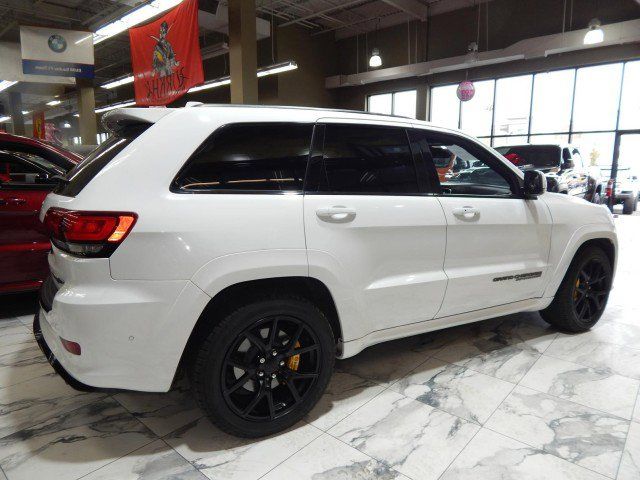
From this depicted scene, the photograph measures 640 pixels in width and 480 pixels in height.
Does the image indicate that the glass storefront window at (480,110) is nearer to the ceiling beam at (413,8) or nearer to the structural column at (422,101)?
the structural column at (422,101)

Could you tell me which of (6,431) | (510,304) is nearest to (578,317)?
(510,304)

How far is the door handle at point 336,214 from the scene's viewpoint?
6.17 ft

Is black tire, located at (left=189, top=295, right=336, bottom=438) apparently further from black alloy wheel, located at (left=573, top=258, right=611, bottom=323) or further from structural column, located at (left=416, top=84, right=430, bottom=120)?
structural column, located at (left=416, top=84, right=430, bottom=120)

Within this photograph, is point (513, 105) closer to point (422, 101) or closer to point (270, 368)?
point (422, 101)

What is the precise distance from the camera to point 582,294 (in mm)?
3123

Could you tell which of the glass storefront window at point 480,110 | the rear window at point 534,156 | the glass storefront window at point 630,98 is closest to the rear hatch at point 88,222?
the rear window at point 534,156

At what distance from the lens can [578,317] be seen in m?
3.15

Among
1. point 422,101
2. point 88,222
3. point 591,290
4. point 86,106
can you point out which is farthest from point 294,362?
point 86,106

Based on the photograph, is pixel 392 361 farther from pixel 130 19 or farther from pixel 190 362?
pixel 130 19

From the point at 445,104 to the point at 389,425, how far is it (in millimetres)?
14309

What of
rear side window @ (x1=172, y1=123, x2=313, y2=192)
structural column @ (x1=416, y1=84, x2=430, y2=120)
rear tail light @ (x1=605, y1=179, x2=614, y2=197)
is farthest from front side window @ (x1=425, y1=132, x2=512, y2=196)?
structural column @ (x1=416, y1=84, x2=430, y2=120)

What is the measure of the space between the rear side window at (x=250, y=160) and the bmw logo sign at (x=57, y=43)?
9.61 m

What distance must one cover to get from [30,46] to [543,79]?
535 inches

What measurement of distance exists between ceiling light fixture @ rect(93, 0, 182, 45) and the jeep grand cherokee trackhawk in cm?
597
